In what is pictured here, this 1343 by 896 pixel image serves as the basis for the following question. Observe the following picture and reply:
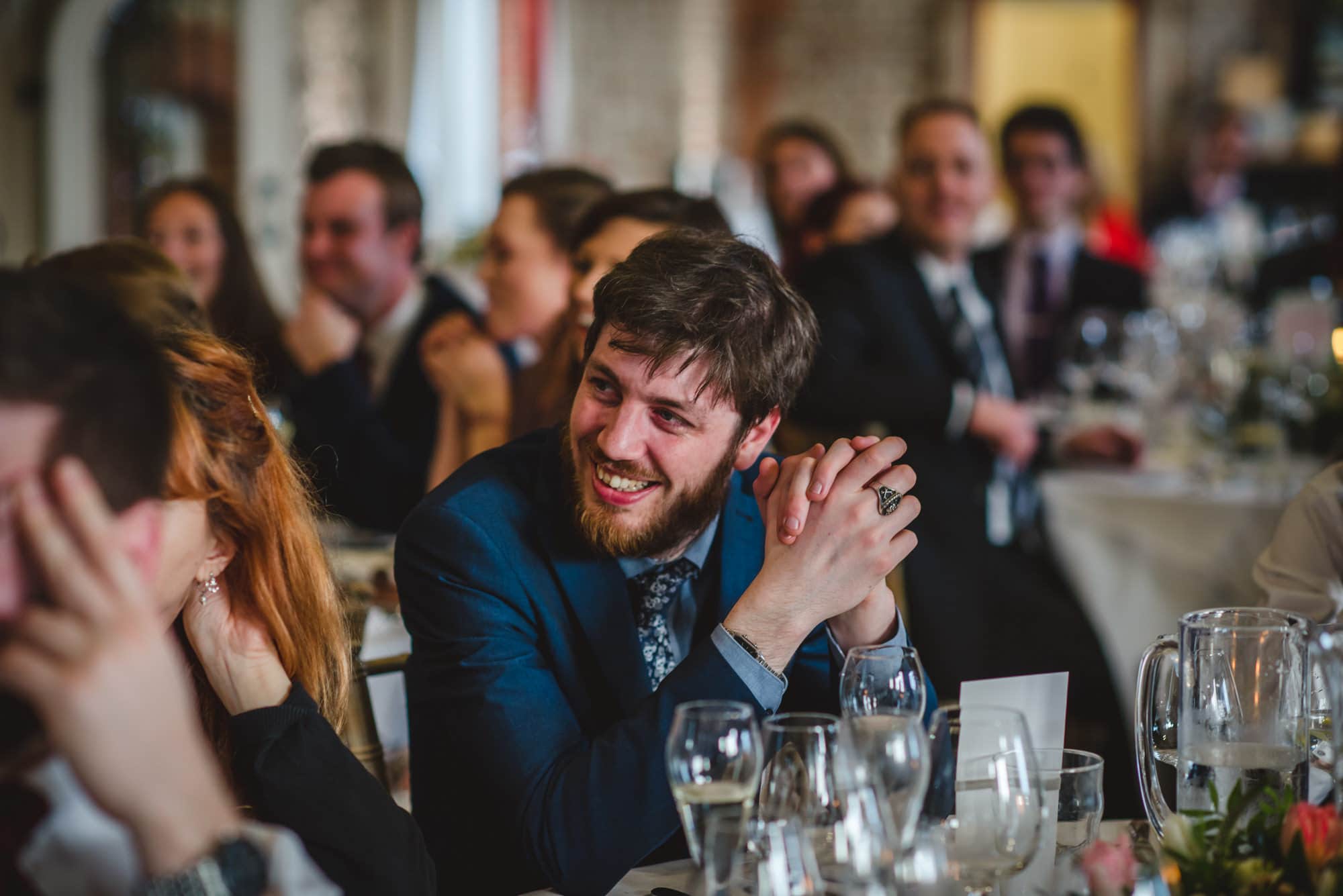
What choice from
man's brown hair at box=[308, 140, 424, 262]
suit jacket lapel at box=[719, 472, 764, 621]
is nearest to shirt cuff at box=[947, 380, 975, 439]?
man's brown hair at box=[308, 140, 424, 262]

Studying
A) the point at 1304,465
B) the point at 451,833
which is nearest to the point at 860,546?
the point at 451,833

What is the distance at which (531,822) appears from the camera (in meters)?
1.40

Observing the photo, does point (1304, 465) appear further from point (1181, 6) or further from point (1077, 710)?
point (1181, 6)

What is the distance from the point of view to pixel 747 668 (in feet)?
4.72

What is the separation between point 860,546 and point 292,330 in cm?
246

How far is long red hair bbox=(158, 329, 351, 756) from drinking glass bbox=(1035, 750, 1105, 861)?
2.44 ft

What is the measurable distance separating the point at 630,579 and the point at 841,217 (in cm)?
270

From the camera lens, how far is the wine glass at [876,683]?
130cm

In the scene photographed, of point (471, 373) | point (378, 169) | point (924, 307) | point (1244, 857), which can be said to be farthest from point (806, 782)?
point (378, 169)

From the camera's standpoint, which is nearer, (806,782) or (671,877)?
(806,782)

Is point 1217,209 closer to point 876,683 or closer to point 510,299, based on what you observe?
point 510,299

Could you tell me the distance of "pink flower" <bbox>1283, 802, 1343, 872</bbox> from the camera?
40.6 inches

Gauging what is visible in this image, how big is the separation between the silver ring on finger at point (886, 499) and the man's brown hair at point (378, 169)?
2620 millimetres

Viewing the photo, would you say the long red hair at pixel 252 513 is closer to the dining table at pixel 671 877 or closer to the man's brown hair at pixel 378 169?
the dining table at pixel 671 877
